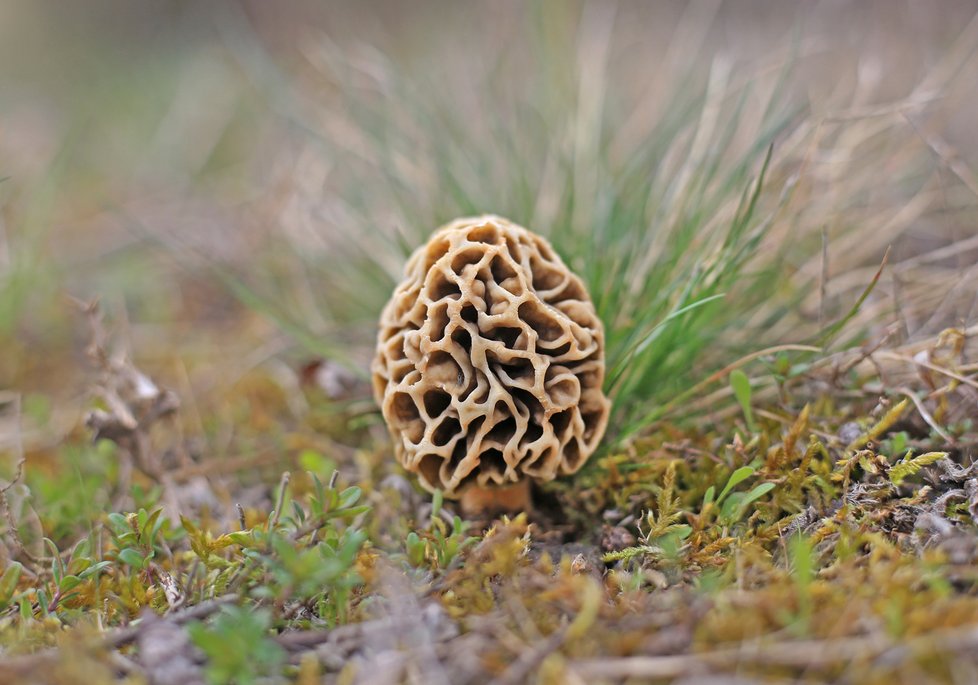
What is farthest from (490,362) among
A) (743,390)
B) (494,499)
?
(743,390)

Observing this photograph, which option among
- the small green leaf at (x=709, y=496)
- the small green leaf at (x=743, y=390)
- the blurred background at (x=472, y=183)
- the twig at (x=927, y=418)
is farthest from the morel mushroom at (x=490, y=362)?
the twig at (x=927, y=418)

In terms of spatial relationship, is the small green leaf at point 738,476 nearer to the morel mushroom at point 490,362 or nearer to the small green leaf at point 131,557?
the morel mushroom at point 490,362

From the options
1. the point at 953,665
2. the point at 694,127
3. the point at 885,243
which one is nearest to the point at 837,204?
the point at 885,243

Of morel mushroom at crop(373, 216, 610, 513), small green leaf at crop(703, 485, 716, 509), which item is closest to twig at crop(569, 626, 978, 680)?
small green leaf at crop(703, 485, 716, 509)

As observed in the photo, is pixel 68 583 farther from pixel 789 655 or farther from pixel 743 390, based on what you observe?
pixel 743 390

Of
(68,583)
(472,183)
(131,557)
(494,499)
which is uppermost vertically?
(472,183)

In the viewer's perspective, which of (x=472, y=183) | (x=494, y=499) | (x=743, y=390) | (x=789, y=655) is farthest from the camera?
(x=472, y=183)
